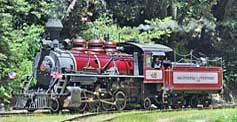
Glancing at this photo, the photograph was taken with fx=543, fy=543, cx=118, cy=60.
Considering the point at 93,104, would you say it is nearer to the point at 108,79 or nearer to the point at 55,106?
the point at 108,79

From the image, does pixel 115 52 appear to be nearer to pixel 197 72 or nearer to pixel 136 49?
pixel 136 49

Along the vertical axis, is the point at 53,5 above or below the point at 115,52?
above

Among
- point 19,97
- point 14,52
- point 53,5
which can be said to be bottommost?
point 19,97

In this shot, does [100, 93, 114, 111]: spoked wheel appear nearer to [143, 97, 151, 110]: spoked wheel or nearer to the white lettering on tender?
[143, 97, 151, 110]: spoked wheel

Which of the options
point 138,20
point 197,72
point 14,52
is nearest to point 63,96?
point 14,52

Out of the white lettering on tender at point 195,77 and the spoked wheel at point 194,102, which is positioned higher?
the white lettering on tender at point 195,77

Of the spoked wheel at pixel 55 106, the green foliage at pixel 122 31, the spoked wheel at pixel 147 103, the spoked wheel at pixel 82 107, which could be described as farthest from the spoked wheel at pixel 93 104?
the green foliage at pixel 122 31

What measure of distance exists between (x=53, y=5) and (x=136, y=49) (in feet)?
16.2

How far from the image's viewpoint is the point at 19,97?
15766 mm

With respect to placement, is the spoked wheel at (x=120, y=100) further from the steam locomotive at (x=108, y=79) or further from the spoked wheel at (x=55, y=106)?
the spoked wheel at (x=55, y=106)

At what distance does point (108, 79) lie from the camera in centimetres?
1728

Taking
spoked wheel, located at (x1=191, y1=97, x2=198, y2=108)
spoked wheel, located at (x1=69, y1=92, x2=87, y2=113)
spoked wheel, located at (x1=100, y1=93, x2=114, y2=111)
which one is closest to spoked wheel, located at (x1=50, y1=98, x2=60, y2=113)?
spoked wheel, located at (x1=69, y1=92, x2=87, y2=113)

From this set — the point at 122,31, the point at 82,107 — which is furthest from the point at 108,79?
the point at 122,31

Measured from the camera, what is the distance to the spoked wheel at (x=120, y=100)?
1733cm
